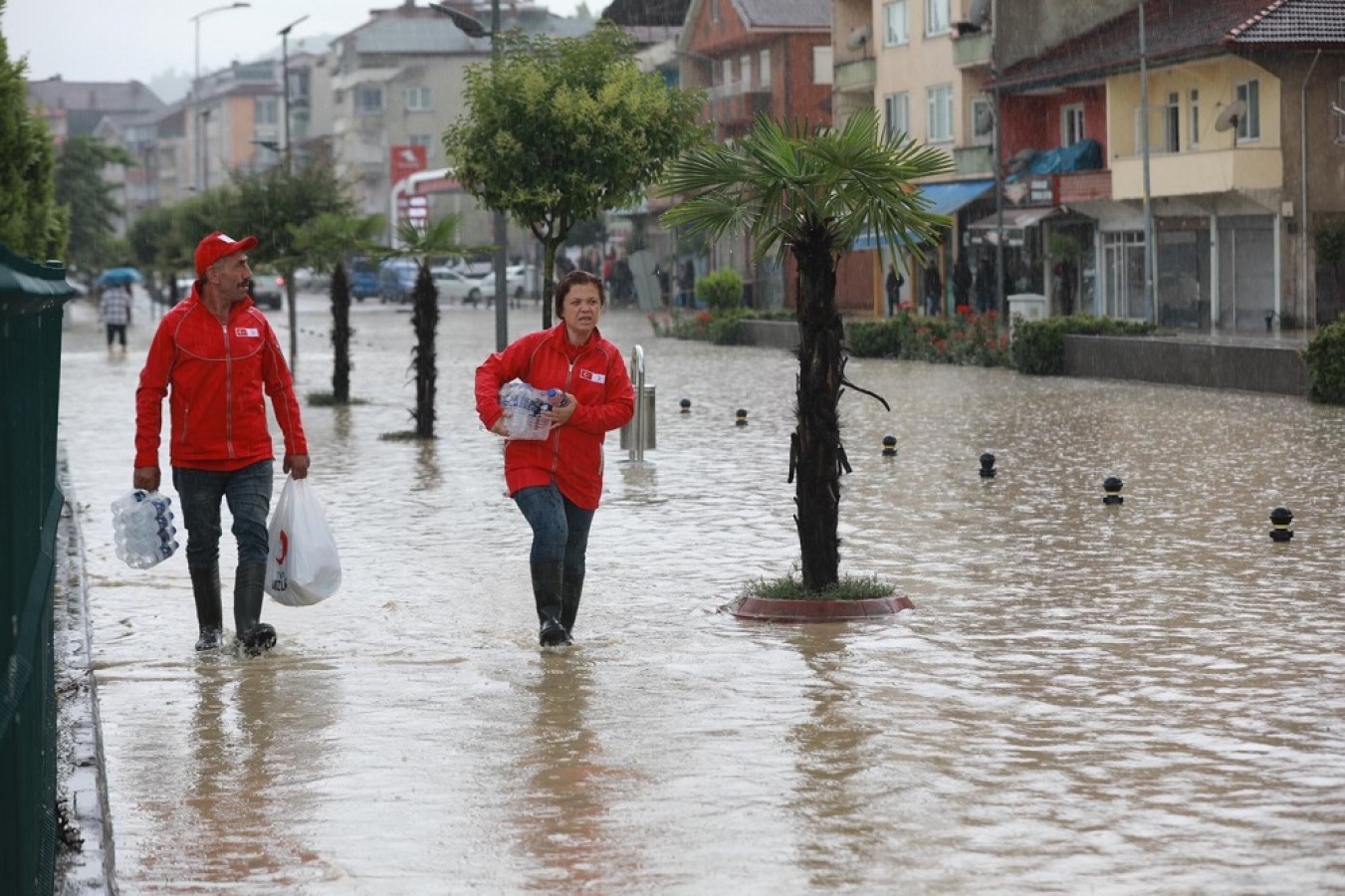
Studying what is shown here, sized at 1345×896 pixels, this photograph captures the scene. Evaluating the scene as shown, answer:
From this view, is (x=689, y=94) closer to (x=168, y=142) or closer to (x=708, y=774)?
(x=708, y=774)

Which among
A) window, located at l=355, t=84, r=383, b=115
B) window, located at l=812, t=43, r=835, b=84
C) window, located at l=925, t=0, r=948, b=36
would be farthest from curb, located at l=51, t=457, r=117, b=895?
window, located at l=355, t=84, r=383, b=115

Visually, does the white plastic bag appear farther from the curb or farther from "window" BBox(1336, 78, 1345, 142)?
"window" BBox(1336, 78, 1345, 142)

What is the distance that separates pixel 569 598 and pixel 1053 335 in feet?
77.8

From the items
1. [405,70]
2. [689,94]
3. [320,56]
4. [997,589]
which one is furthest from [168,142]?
[997,589]

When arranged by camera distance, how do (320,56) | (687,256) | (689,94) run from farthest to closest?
(320,56) → (687,256) → (689,94)

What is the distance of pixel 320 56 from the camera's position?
13612 cm

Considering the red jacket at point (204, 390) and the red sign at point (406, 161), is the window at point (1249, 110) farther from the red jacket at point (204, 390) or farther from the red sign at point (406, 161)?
the red sign at point (406, 161)

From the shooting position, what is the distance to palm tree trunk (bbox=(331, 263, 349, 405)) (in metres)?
27.8

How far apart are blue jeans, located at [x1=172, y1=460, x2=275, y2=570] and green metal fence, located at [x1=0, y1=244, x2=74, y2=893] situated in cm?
284

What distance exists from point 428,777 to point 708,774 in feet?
2.68

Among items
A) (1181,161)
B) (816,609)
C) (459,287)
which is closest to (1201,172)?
(1181,161)

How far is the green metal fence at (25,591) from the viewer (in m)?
4.07

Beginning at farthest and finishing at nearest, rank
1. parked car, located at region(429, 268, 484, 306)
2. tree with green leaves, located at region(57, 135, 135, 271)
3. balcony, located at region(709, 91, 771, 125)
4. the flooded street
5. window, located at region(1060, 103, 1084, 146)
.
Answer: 1. parked car, located at region(429, 268, 484, 306)
2. balcony, located at region(709, 91, 771, 125)
3. tree with green leaves, located at region(57, 135, 135, 271)
4. window, located at region(1060, 103, 1084, 146)
5. the flooded street

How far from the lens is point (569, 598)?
382 inches
